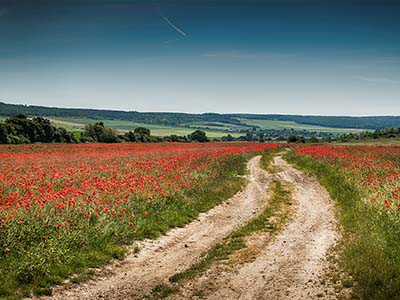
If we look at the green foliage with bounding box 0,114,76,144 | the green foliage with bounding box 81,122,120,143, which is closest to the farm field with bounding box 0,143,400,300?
the green foliage with bounding box 0,114,76,144

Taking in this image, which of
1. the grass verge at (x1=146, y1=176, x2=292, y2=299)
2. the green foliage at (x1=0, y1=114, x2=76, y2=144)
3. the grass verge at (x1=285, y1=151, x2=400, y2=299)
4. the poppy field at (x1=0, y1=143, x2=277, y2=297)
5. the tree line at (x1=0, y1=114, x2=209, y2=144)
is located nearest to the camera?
the grass verge at (x1=285, y1=151, x2=400, y2=299)

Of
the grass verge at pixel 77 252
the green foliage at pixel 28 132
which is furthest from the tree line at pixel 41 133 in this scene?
the grass verge at pixel 77 252

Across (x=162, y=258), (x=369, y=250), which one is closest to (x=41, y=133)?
(x=162, y=258)

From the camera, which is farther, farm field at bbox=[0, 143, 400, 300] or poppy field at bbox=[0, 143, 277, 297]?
poppy field at bbox=[0, 143, 277, 297]

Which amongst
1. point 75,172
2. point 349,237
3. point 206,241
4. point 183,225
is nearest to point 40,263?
point 206,241

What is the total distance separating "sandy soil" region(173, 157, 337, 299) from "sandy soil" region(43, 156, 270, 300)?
3.54 ft

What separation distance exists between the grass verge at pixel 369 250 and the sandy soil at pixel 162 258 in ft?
12.9

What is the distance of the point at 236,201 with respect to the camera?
19.0m

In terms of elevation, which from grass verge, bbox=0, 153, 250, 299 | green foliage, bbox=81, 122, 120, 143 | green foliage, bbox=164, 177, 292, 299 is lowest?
green foliage, bbox=81, 122, 120, 143

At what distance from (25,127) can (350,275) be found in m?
75.2

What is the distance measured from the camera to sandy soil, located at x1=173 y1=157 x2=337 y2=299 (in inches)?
315

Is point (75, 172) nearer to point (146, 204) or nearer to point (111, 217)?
point (146, 204)

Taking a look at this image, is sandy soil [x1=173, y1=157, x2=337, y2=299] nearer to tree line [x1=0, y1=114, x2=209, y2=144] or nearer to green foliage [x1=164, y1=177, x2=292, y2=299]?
green foliage [x1=164, y1=177, x2=292, y2=299]

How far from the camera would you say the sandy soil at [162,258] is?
819cm
